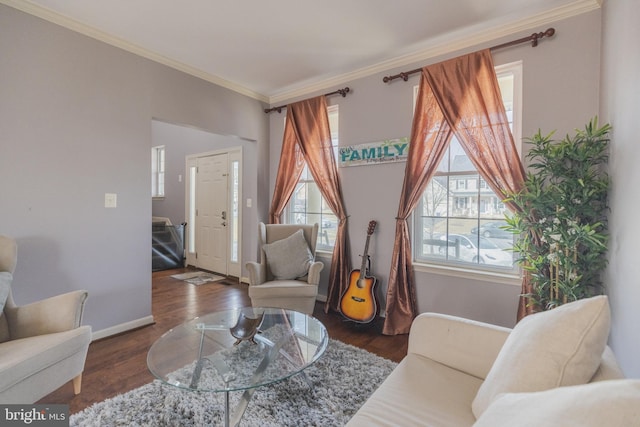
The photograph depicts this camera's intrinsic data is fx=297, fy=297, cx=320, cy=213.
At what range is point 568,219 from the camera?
1.87 metres

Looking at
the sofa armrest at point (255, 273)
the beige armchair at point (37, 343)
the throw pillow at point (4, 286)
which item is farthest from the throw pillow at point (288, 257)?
the throw pillow at point (4, 286)

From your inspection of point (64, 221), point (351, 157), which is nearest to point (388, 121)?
point (351, 157)

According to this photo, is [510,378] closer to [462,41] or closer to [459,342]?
[459,342]

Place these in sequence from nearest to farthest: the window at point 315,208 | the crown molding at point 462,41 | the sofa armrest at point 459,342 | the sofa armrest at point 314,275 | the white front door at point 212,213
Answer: the sofa armrest at point 459,342 < the crown molding at point 462,41 < the sofa armrest at point 314,275 < the window at point 315,208 < the white front door at point 212,213

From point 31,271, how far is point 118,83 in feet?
5.57

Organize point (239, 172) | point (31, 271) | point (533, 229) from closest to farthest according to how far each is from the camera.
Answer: point (533, 229)
point (31, 271)
point (239, 172)

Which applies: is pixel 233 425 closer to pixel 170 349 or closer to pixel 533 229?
pixel 170 349

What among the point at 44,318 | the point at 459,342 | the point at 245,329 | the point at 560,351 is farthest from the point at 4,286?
the point at 560,351

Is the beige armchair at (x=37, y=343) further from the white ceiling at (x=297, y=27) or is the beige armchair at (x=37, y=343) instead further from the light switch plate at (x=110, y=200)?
the white ceiling at (x=297, y=27)

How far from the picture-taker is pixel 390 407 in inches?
44.1

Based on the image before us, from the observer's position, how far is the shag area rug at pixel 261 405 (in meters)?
1.58

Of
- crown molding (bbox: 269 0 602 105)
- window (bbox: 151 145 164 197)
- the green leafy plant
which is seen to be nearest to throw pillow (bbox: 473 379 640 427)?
the green leafy plant

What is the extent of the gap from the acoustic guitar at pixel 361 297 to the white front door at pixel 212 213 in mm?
2517

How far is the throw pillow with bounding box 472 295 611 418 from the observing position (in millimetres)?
847
